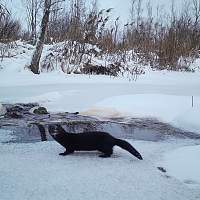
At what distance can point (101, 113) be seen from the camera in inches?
266

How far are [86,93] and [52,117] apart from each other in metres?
2.44

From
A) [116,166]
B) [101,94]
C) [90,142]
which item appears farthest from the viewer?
[101,94]

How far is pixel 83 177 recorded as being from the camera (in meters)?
3.59

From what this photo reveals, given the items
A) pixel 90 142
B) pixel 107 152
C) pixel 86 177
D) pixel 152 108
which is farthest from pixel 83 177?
pixel 152 108

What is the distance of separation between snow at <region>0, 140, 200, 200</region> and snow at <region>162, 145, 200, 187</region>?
0.34 ft

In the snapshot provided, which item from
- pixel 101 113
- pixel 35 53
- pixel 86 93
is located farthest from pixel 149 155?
pixel 35 53

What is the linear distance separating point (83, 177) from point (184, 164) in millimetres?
975

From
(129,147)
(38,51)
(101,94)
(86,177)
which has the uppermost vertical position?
(38,51)

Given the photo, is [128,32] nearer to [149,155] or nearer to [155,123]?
[155,123]

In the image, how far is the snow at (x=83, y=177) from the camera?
3184 millimetres

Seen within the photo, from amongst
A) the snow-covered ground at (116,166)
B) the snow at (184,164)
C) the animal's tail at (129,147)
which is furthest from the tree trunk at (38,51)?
the snow at (184,164)

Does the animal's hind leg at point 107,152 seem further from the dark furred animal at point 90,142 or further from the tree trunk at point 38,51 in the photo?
the tree trunk at point 38,51

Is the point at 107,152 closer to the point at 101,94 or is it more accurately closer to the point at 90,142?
the point at 90,142

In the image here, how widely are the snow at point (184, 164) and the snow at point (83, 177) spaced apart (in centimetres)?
11
